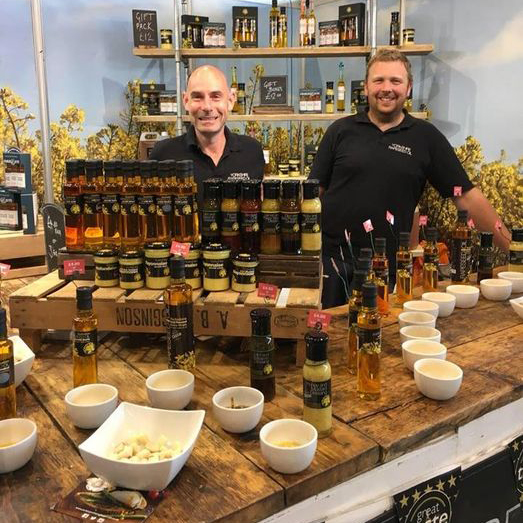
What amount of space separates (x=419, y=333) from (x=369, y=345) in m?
0.42

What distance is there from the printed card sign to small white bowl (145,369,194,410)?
537 millimetres

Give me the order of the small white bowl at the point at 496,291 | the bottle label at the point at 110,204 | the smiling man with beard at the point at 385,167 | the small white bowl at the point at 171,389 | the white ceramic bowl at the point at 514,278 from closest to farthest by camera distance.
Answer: the small white bowl at the point at 171,389
the bottle label at the point at 110,204
the small white bowl at the point at 496,291
the white ceramic bowl at the point at 514,278
the smiling man with beard at the point at 385,167

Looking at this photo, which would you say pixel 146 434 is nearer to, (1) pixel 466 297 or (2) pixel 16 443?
(2) pixel 16 443

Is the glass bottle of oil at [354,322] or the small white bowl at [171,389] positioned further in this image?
the glass bottle of oil at [354,322]

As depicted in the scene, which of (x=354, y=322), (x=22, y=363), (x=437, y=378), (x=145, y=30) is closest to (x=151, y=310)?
(x=22, y=363)

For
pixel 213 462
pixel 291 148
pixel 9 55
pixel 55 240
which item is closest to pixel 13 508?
pixel 213 462

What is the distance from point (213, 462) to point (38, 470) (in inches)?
13.6

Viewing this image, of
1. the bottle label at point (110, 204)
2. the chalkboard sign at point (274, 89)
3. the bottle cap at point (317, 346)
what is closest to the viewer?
the bottle cap at point (317, 346)

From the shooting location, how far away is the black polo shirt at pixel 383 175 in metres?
3.10

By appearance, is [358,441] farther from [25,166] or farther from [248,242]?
[25,166]

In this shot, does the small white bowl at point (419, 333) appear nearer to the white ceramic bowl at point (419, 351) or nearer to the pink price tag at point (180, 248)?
the white ceramic bowl at point (419, 351)

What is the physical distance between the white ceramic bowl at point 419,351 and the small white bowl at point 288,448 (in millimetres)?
488

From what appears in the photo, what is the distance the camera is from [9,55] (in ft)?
14.0

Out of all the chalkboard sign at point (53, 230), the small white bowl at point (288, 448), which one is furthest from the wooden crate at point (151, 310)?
the chalkboard sign at point (53, 230)
